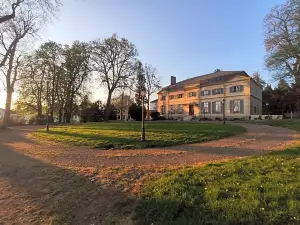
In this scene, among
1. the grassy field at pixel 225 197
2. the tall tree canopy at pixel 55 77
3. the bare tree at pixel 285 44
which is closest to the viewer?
the grassy field at pixel 225 197

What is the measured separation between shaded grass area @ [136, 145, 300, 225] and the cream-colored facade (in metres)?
35.5

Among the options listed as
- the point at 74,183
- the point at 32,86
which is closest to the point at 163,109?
the point at 32,86

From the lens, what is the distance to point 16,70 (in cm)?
3316

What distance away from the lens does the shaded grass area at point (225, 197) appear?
3723 mm

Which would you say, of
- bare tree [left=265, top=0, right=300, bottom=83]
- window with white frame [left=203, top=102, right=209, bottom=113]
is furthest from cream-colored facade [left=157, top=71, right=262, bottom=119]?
bare tree [left=265, top=0, right=300, bottom=83]

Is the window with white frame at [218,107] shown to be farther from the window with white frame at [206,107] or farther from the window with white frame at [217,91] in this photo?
the window with white frame at [206,107]

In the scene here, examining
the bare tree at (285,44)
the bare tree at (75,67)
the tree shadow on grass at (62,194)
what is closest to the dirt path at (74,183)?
the tree shadow on grass at (62,194)

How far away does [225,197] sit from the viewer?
4.47 meters

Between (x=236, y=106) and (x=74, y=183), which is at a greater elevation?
(x=236, y=106)

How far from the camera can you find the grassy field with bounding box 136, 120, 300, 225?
12.2ft

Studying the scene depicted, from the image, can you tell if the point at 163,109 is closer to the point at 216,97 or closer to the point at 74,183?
the point at 216,97

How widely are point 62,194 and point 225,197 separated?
12.7 feet

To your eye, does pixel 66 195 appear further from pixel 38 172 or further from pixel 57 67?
pixel 57 67

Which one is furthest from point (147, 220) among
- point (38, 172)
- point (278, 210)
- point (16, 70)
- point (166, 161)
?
point (16, 70)
